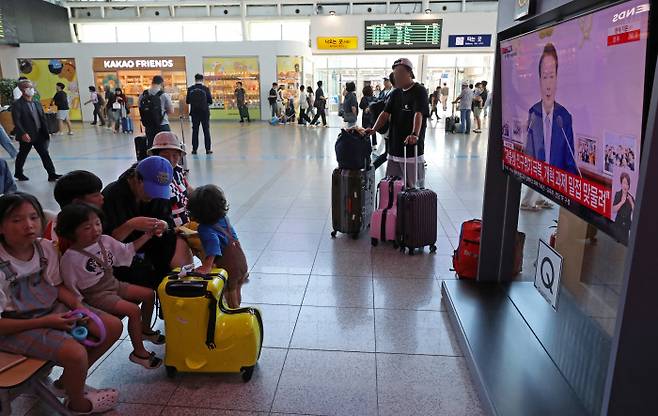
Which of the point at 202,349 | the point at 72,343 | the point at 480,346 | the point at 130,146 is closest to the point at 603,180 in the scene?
the point at 480,346

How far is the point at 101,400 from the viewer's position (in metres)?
2.17

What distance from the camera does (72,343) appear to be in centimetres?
198

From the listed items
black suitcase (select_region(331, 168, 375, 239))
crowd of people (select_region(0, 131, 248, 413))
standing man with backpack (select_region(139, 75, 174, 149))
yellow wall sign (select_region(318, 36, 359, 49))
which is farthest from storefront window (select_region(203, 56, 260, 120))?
crowd of people (select_region(0, 131, 248, 413))

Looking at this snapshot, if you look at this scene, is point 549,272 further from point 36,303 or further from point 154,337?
point 36,303

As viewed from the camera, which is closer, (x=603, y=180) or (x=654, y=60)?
(x=654, y=60)

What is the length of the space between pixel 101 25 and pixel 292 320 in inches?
993

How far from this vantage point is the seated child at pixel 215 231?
2.52 metres

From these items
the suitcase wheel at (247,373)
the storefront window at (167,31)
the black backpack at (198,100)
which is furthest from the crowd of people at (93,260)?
the storefront window at (167,31)

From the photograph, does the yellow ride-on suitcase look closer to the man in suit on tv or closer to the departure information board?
the man in suit on tv

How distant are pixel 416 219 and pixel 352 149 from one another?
35.6 inches

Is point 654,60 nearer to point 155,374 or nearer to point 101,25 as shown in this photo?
point 155,374
